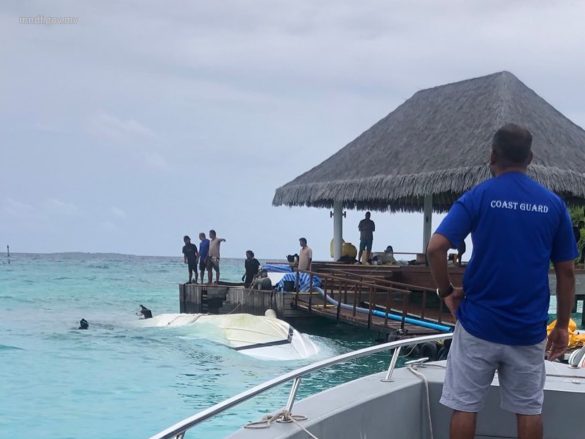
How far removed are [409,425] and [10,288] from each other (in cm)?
4140

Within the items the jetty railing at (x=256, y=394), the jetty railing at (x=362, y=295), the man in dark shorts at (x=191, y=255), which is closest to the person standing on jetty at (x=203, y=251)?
the man in dark shorts at (x=191, y=255)

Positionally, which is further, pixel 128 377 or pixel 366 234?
pixel 366 234

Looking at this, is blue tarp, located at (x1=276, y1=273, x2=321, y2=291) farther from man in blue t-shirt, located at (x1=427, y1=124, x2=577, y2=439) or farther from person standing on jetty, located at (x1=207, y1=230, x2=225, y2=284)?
man in blue t-shirt, located at (x1=427, y1=124, x2=577, y2=439)

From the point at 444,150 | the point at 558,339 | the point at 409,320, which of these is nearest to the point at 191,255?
the point at 444,150

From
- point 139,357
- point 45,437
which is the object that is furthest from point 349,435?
point 139,357

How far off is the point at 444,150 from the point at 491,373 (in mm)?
14424

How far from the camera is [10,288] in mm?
42156

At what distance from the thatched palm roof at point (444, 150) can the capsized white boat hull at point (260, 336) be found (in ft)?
12.9

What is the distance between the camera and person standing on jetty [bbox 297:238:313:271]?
17469 mm

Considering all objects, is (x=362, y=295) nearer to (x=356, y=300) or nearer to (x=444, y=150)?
(x=356, y=300)

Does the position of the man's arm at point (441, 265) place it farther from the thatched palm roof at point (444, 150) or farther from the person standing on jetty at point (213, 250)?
the person standing on jetty at point (213, 250)

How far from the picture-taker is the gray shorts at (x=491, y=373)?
286 cm

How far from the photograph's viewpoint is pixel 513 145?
2.91 m

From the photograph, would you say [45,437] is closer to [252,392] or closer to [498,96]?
[252,392]
